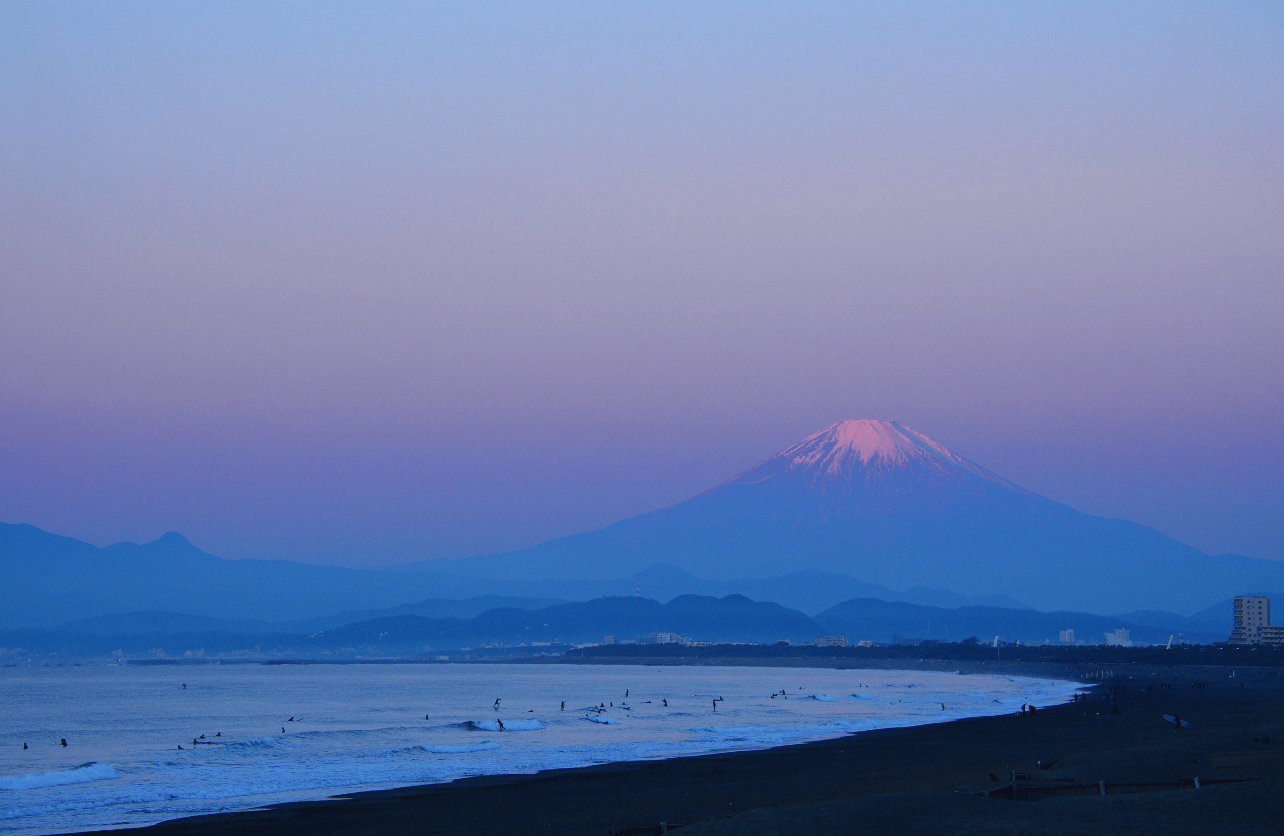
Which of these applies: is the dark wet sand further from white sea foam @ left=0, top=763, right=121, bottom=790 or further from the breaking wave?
the breaking wave

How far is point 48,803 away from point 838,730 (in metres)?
34.0

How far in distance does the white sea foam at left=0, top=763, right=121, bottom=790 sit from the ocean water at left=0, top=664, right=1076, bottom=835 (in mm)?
62

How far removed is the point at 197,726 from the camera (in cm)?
6272

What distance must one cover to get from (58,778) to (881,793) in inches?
1027

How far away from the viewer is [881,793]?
26.1 m

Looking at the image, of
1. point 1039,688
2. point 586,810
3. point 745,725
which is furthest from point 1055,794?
point 1039,688

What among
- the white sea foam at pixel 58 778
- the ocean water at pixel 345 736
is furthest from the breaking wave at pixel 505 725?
the white sea foam at pixel 58 778

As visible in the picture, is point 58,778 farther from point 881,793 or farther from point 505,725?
point 881,793

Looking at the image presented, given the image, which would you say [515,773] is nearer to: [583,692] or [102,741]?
[102,741]

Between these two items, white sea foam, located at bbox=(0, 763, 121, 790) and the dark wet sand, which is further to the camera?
white sea foam, located at bbox=(0, 763, 121, 790)

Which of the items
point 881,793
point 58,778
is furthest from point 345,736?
point 881,793

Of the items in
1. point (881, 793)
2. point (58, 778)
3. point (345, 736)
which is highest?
point (881, 793)

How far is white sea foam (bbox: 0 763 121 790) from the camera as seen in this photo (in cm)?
3506

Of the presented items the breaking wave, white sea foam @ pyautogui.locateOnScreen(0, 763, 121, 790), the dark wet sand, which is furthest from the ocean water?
the dark wet sand
